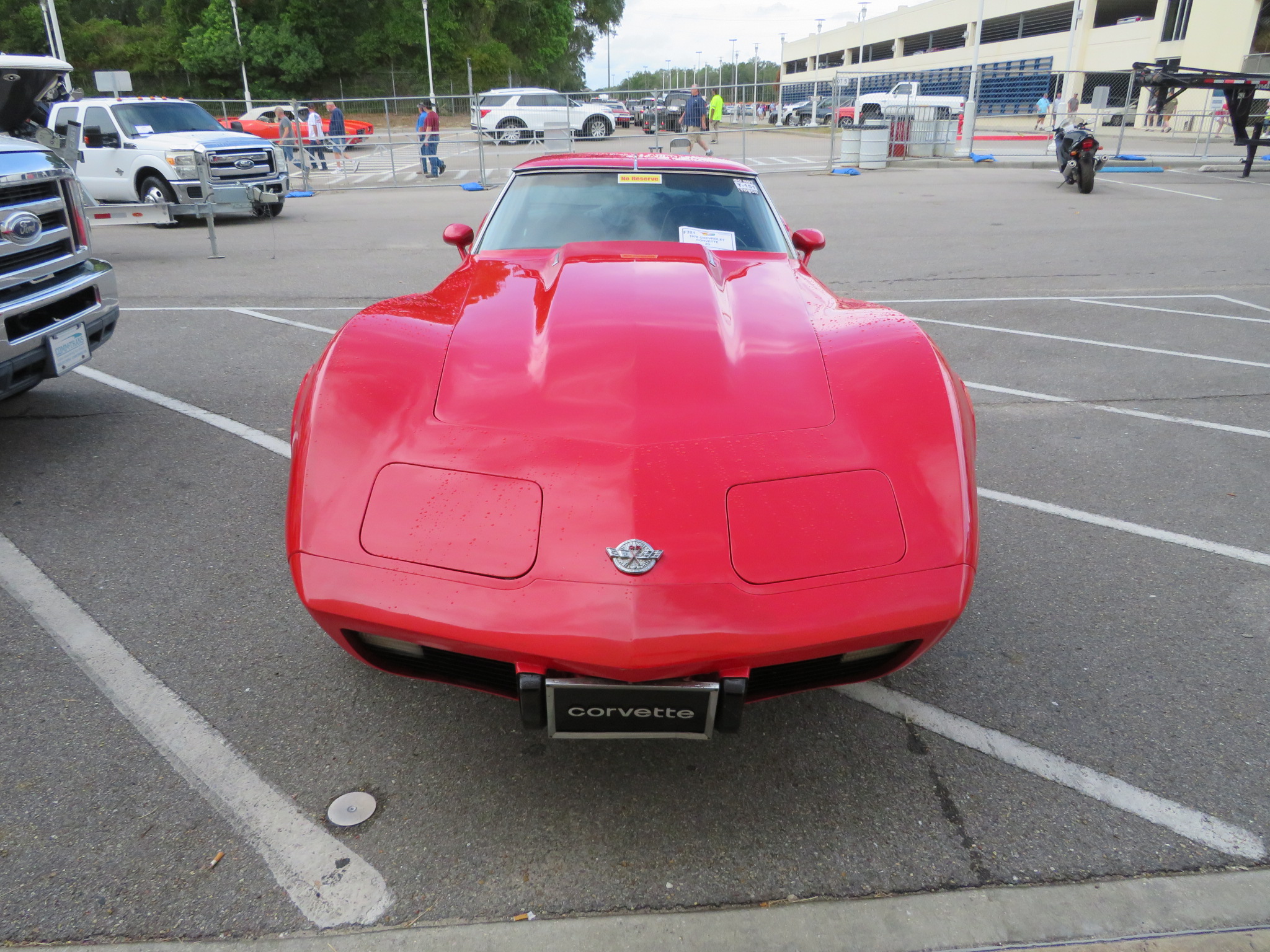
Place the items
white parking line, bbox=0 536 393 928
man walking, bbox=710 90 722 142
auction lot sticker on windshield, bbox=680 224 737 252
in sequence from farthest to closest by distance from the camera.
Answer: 1. man walking, bbox=710 90 722 142
2. auction lot sticker on windshield, bbox=680 224 737 252
3. white parking line, bbox=0 536 393 928

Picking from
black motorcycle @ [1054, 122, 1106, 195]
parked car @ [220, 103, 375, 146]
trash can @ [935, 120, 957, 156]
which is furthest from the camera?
parked car @ [220, 103, 375, 146]

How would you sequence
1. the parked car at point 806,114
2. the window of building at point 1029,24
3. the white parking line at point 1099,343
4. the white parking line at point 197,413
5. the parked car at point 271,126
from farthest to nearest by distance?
the window of building at point 1029,24
the parked car at point 806,114
the parked car at point 271,126
the white parking line at point 1099,343
the white parking line at point 197,413

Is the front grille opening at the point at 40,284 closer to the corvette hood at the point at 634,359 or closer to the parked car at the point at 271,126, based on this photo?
the corvette hood at the point at 634,359

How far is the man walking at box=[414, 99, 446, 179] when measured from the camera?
2092 cm

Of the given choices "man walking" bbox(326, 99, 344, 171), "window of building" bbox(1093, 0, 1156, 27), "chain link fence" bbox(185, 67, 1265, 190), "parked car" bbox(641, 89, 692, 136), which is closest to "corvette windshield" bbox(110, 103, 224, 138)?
"chain link fence" bbox(185, 67, 1265, 190)

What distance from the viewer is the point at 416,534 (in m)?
2.03

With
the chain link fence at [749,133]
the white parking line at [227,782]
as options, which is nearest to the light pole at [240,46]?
the chain link fence at [749,133]

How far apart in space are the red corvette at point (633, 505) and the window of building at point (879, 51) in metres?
75.5

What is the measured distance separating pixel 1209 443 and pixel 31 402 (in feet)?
22.2

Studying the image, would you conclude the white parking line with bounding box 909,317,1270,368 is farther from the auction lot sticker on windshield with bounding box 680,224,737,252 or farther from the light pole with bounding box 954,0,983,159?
the light pole with bounding box 954,0,983,159

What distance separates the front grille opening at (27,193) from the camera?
3891mm

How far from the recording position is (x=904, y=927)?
74.2 inches

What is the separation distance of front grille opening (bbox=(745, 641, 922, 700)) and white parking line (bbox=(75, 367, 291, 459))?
284 cm

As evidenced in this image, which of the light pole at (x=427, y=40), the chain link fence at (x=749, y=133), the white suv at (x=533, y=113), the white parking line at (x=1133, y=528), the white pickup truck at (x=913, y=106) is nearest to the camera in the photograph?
the white parking line at (x=1133, y=528)
